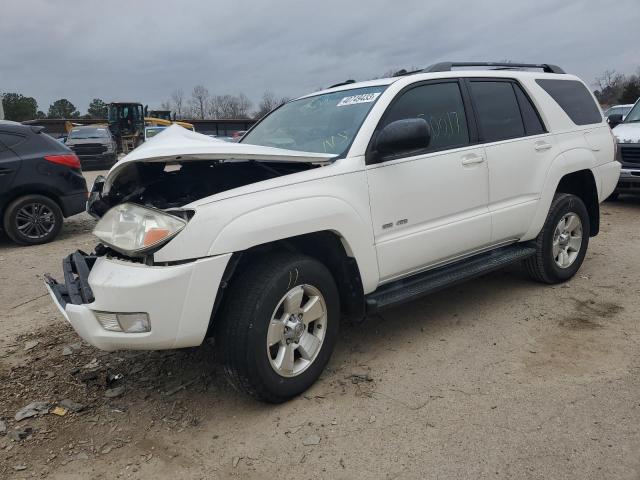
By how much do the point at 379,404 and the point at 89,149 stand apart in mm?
18701

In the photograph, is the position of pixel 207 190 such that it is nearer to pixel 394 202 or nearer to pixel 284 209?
pixel 284 209

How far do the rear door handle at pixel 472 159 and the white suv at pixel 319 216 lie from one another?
0.04ft

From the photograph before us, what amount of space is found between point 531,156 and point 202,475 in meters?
3.45

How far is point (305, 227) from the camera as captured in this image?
2.87m

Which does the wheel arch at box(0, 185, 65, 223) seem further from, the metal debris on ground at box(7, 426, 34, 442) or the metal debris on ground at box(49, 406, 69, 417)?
the metal debris on ground at box(7, 426, 34, 442)

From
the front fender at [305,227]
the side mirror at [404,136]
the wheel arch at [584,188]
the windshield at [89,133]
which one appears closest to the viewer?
the front fender at [305,227]

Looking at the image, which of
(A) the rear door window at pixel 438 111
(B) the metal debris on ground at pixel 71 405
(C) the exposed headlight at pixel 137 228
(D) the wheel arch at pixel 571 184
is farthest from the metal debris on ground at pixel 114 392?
(D) the wheel arch at pixel 571 184

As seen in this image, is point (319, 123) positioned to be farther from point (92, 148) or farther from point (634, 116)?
point (92, 148)

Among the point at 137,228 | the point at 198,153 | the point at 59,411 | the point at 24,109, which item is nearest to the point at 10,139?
the point at 59,411

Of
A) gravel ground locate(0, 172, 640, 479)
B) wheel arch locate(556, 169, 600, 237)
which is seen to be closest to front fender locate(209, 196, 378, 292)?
gravel ground locate(0, 172, 640, 479)

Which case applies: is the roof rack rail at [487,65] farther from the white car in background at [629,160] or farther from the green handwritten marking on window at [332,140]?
the white car in background at [629,160]

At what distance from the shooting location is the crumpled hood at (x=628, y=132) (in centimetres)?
872

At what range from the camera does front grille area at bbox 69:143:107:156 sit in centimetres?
1878

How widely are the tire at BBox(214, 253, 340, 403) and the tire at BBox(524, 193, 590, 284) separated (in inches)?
94.4
